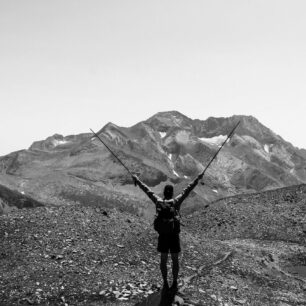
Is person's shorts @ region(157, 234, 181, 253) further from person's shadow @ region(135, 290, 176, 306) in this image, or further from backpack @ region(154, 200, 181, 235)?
person's shadow @ region(135, 290, 176, 306)

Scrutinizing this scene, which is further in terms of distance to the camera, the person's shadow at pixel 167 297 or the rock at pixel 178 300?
the rock at pixel 178 300

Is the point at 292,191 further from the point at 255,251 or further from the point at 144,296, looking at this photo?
the point at 144,296

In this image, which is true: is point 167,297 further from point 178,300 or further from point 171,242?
point 171,242

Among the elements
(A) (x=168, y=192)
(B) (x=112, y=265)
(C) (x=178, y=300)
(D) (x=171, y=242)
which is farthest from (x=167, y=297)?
(B) (x=112, y=265)

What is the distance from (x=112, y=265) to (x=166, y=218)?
7587mm

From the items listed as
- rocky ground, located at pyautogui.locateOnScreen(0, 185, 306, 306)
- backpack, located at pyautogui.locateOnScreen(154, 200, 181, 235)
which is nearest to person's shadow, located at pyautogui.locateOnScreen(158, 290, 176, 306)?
rocky ground, located at pyautogui.locateOnScreen(0, 185, 306, 306)

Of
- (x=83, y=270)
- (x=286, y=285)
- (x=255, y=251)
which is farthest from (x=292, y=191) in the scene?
(x=83, y=270)

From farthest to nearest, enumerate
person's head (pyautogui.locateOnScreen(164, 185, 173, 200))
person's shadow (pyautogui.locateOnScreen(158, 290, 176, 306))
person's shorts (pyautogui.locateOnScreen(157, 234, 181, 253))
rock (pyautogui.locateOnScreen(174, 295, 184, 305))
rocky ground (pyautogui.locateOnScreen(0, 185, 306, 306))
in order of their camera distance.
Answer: rocky ground (pyautogui.locateOnScreen(0, 185, 306, 306))
rock (pyautogui.locateOnScreen(174, 295, 184, 305))
person's shadow (pyautogui.locateOnScreen(158, 290, 176, 306))
person's head (pyautogui.locateOnScreen(164, 185, 173, 200))
person's shorts (pyautogui.locateOnScreen(157, 234, 181, 253))

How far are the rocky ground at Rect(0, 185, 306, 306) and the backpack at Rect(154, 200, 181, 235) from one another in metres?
3.16

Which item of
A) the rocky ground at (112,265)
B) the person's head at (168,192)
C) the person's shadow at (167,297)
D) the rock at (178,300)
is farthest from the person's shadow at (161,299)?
the person's head at (168,192)

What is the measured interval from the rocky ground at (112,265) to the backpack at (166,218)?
3.16 meters

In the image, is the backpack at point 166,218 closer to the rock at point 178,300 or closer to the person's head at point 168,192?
the person's head at point 168,192

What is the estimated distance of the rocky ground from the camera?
17.4 m

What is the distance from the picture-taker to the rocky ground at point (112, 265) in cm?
1741
